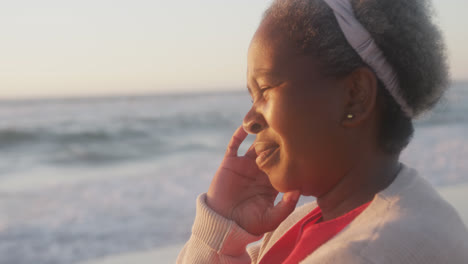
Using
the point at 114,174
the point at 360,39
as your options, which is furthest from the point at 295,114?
the point at 114,174

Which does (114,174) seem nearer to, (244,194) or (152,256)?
(152,256)

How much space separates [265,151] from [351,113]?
Answer: 0.29m

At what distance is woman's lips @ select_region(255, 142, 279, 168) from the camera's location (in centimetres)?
151

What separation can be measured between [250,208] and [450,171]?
5977 millimetres

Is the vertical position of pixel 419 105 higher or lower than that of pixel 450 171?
higher

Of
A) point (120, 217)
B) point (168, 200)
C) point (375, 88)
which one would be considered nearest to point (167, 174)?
point (168, 200)

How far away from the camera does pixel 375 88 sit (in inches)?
53.6

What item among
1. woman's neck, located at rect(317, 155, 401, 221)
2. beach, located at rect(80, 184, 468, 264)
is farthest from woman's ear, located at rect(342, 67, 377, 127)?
beach, located at rect(80, 184, 468, 264)

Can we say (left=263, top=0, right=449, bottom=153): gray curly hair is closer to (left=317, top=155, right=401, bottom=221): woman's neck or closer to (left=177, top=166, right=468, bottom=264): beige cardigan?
(left=317, top=155, right=401, bottom=221): woman's neck

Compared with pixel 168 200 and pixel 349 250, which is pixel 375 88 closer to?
pixel 349 250

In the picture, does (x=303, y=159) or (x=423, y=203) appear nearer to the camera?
(x=423, y=203)

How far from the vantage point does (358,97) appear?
54.2 inches

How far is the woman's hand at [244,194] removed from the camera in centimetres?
178

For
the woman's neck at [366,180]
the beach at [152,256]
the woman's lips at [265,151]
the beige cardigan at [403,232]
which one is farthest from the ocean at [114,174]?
the woman's lips at [265,151]
